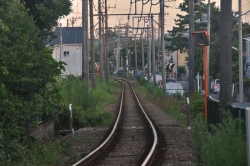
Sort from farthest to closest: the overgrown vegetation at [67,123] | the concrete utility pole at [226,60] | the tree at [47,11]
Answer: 1. the tree at [47,11]
2. the concrete utility pole at [226,60]
3. the overgrown vegetation at [67,123]

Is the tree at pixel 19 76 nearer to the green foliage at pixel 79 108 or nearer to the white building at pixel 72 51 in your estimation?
the green foliage at pixel 79 108

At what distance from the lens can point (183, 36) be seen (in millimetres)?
77688

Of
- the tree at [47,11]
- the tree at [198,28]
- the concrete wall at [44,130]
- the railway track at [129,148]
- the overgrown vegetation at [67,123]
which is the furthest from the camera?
the tree at [198,28]

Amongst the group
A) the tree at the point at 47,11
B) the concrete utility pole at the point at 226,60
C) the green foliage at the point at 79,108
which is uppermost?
the tree at the point at 47,11

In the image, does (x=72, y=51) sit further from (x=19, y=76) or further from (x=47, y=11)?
(x=19, y=76)

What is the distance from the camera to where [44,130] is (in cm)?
1986

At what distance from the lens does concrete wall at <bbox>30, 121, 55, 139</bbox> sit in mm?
18495

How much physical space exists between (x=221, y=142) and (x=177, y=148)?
5.77m

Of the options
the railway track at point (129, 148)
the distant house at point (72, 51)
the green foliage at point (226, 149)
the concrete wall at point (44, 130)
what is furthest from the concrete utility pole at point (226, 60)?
the distant house at point (72, 51)

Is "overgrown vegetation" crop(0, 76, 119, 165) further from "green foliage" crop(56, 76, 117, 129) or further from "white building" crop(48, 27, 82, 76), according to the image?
"white building" crop(48, 27, 82, 76)

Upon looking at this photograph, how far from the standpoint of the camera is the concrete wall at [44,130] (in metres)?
18.5

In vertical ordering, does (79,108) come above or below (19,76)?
below

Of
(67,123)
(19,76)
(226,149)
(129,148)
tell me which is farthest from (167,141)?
(226,149)

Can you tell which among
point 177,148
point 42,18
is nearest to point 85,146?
point 177,148
